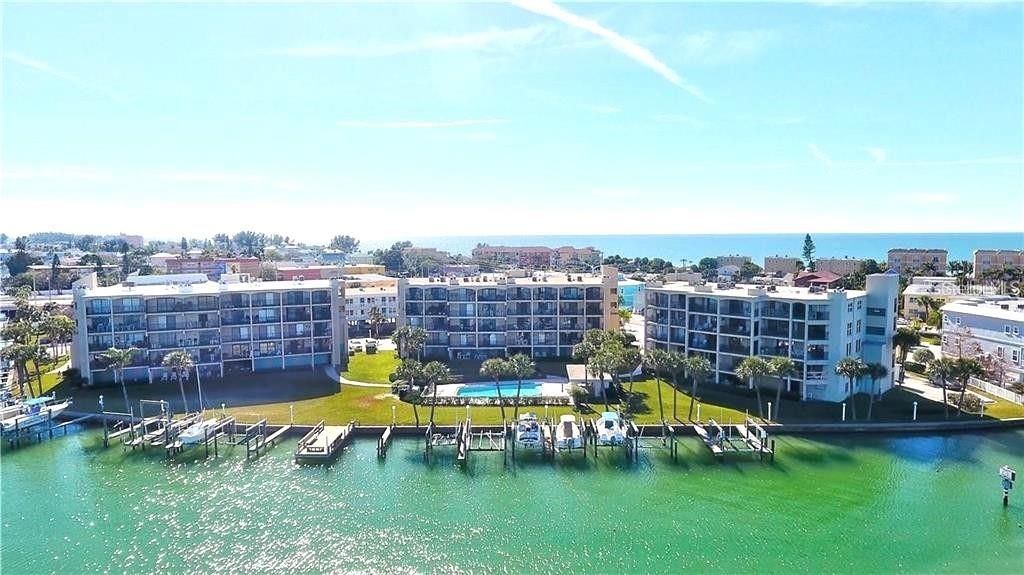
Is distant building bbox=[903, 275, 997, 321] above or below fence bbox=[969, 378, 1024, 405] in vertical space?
above

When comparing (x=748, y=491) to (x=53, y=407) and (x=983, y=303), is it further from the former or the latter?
(x=53, y=407)

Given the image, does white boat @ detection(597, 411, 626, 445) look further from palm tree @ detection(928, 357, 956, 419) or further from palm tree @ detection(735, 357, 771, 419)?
palm tree @ detection(928, 357, 956, 419)

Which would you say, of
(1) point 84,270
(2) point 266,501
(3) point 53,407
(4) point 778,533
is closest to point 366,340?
(3) point 53,407

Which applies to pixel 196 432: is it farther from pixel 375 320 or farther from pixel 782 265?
pixel 782 265

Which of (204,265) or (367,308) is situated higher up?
(204,265)

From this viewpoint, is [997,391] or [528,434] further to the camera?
[997,391]

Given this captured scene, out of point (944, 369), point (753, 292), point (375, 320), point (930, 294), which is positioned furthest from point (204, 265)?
point (930, 294)

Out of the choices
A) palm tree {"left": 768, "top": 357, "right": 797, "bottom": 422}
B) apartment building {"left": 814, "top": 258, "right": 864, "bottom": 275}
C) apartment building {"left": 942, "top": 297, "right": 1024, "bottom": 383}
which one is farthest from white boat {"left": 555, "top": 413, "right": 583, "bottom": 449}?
apartment building {"left": 814, "top": 258, "right": 864, "bottom": 275}
